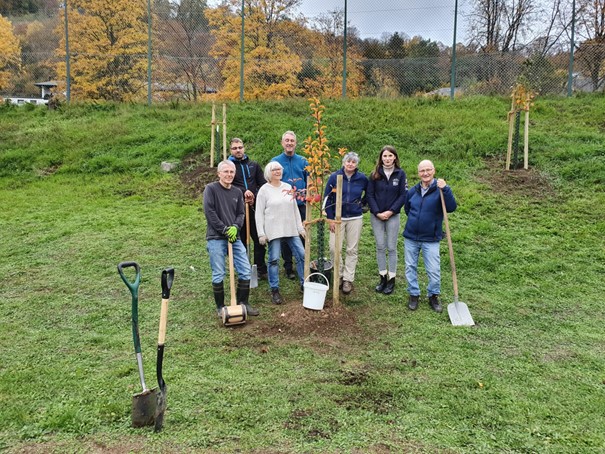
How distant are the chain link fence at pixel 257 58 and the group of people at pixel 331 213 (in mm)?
9296

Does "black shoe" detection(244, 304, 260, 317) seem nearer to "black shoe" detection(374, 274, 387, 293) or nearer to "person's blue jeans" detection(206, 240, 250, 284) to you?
"person's blue jeans" detection(206, 240, 250, 284)

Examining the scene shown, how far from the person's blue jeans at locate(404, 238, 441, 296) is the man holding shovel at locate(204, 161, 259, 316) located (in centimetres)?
164

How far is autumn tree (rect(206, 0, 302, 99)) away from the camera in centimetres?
1466

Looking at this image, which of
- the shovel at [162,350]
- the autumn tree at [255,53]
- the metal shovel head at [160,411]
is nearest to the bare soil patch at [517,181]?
the shovel at [162,350]

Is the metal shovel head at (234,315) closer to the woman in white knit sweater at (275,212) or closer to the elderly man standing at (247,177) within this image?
the woman in white knit sweater at (275,212)

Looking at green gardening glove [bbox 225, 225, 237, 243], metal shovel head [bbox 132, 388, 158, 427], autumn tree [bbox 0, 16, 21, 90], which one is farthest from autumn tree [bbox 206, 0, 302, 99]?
metal shovel head [bbox 132, 388, 158, 427]

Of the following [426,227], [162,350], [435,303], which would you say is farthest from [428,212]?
[162,350]

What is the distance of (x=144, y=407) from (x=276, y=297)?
2294 mm

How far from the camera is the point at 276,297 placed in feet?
16.5

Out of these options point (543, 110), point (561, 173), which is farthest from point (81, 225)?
point (543, 110)

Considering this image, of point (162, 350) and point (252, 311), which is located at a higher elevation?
point (162, 350)

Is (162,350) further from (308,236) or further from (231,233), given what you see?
(308,236)

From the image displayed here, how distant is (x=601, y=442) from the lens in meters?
2.77

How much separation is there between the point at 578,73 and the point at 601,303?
33.3 feet
